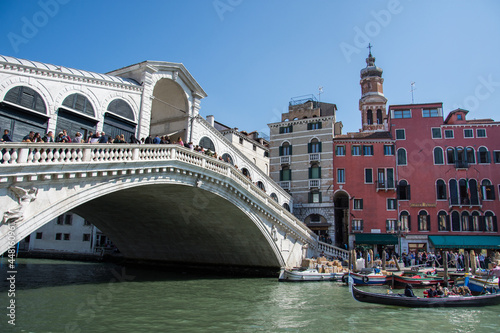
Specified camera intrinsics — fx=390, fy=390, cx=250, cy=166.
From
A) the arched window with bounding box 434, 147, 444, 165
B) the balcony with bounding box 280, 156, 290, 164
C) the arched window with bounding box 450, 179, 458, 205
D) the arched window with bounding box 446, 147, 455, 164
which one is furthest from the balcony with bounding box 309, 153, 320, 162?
the arched window with bounding box 450, 179, 458, 205

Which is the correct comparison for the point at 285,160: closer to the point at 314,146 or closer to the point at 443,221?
the point at 314,146

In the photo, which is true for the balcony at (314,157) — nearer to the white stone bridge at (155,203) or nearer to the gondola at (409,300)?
the white stone bridge at (155,203)

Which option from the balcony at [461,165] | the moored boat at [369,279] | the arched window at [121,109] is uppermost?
the balcony at [461,165]

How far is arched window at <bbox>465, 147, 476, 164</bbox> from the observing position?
29333 mm

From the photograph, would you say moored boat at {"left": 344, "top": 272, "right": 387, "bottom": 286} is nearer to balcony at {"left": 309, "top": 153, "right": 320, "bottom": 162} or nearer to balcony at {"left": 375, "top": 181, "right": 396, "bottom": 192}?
balcony at {"left": 375, "top": 181, "right": 396, "bottom": 192}

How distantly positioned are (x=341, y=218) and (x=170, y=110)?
59.0 feet

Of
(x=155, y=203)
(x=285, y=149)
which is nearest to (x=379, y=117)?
(x=285, y=149)

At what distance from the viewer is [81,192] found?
11.8m

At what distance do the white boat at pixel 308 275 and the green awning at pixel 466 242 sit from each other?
34.5 ft

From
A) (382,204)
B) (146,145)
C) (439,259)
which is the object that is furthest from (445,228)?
(146,145)

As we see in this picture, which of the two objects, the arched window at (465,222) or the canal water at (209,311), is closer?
the canal water at (209,311)

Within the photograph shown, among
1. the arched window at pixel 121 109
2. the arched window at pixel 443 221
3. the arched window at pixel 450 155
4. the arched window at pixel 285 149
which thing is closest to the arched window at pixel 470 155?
the arched window at pixel 450 155

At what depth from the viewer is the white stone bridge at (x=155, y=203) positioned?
33.2 feet

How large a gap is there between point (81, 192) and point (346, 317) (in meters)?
8.87
